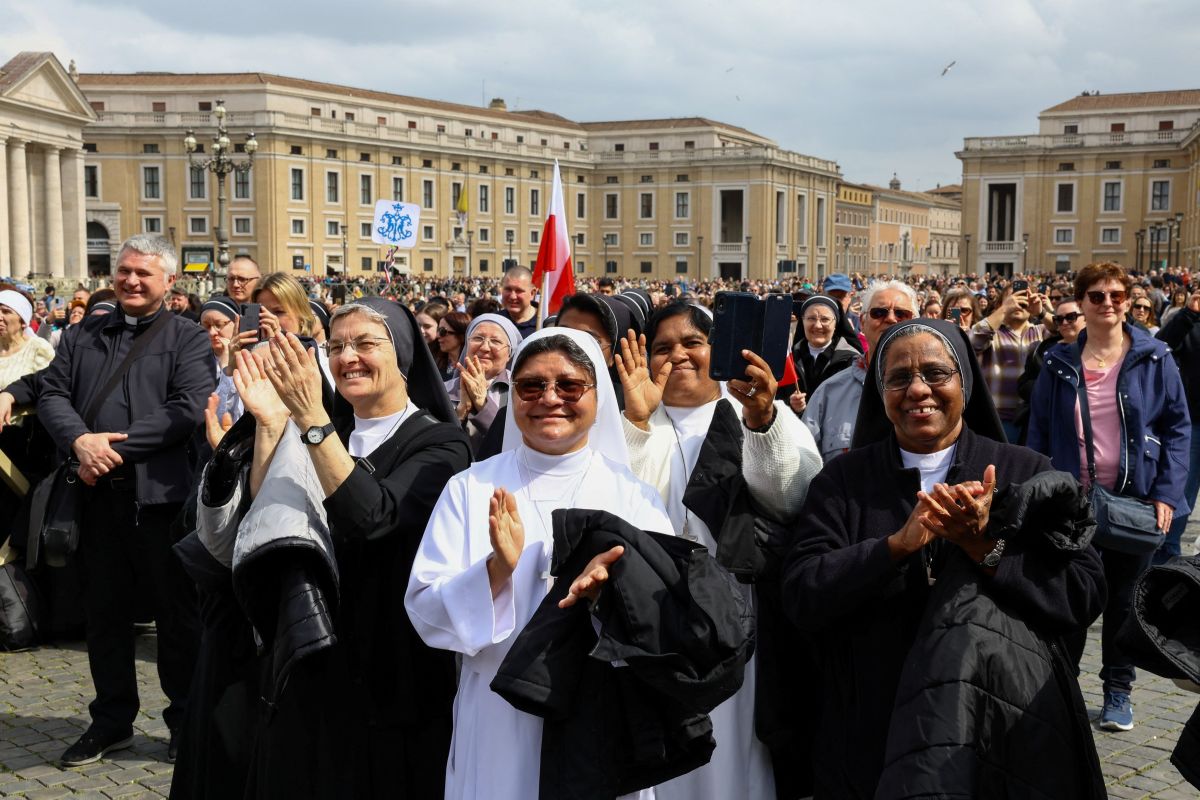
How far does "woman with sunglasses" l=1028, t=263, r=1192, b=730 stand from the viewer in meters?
5.00

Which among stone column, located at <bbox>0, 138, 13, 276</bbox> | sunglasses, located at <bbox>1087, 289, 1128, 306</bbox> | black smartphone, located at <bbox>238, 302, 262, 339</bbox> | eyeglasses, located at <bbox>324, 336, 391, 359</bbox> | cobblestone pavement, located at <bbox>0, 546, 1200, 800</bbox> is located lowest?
cobblestone pavement, located at <bbox>0, 546, 1200, 800</bbox>

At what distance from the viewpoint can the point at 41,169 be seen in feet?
175

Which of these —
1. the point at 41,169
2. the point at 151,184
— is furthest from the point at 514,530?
the point at 151,184

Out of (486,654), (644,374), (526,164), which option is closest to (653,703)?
(486,654)

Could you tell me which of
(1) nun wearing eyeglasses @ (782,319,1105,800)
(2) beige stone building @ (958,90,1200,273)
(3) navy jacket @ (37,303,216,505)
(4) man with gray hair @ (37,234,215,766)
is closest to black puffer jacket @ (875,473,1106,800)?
(1) nun wearing eyeglasses @ (782,319,1105,800)

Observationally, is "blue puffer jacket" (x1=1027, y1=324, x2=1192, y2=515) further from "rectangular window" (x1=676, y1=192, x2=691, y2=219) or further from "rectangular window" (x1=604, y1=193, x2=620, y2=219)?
"rectangular window" (x1=604, y1=193, x2=620, y2=219)

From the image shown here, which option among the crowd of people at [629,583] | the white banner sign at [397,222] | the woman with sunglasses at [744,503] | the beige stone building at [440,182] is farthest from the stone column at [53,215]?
the woman with sunglasses at [744,503]

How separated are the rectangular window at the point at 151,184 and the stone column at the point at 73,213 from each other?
597 inches

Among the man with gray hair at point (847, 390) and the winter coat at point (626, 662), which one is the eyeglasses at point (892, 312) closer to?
the man with gray hair at point (847, 390)

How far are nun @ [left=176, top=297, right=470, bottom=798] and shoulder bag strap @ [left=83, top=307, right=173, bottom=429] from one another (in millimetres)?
1981

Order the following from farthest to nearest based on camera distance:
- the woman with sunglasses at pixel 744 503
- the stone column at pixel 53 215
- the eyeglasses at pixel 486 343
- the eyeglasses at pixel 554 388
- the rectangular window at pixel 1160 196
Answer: the rectangular window at pixel 1160 196, the stone column at pixel 53 215, the eyeglasses at pixel 486 343, the woman with sunglasses at pixel 744 503, the eyeglasses at pixel 554 388

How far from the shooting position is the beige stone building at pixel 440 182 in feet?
228

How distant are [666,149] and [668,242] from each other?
289 inches

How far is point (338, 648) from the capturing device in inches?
125
